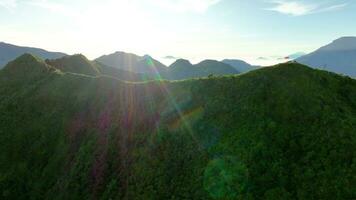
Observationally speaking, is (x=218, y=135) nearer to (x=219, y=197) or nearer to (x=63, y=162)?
(x=219, y=197)

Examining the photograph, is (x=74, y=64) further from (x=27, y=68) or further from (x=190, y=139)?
(x=190, y=139)

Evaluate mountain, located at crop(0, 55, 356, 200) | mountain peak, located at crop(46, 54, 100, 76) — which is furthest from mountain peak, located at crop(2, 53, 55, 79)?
mountain peak, located at crop(46, 54, 100, 76)

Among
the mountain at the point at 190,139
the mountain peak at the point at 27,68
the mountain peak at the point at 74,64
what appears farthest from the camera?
the mountain peak at the point at 74,64

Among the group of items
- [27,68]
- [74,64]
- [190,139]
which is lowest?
[190,139]

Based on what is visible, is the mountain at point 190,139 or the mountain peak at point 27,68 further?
the mountain peak at point 27,68

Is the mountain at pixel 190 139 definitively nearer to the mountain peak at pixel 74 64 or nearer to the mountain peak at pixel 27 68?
the mountain peak at pixel 27 68

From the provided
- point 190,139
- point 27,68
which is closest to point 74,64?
point 27,68

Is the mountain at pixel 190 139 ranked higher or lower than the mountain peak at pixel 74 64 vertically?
lower

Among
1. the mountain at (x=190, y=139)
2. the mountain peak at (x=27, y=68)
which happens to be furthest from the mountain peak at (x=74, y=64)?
the mountain at (x=190, y=139)
